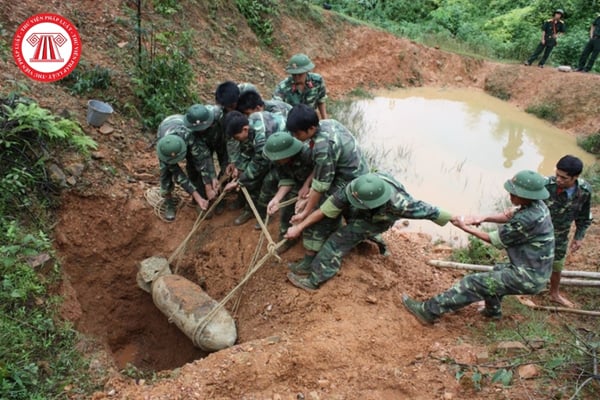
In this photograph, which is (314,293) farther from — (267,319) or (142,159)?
(142,159)

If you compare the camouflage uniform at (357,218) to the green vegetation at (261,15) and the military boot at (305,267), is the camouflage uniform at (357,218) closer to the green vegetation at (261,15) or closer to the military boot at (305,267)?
the military boot at (305,267)

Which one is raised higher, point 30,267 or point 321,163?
point 321,163

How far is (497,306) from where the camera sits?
3977 millimetres

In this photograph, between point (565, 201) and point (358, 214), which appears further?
point (565, 201)

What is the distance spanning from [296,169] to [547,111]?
31.7 ft

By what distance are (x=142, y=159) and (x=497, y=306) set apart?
14.6 ft

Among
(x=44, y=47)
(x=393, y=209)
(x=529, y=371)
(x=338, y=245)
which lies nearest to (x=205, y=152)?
(x=338, y=245)

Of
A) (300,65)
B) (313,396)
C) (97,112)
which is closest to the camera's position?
(313,396)

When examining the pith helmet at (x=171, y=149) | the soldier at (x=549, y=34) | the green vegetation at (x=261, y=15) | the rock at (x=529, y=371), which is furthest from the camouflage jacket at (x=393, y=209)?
the soldier at (x=549, y=34)

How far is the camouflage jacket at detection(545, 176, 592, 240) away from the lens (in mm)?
4254

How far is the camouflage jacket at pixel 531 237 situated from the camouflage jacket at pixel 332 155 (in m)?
1.38

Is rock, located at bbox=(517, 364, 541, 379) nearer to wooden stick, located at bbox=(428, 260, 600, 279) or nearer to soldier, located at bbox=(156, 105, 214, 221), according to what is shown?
wooden stick, located at bbox=(428, 260, 600, 279)

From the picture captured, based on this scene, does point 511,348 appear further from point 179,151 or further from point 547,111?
point 547,111

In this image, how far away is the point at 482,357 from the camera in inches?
138
